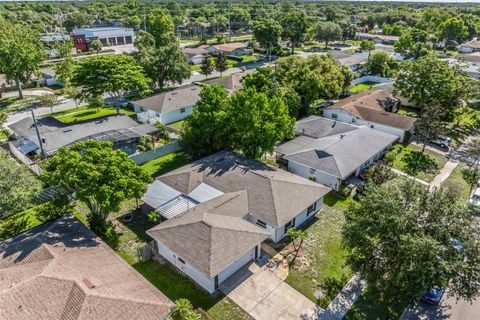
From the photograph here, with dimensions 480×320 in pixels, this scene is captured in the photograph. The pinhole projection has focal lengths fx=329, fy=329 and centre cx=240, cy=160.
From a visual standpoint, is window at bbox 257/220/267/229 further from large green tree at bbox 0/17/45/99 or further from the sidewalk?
large green tree at bbox 0/17/45/99

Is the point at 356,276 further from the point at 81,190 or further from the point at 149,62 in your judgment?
the point at 149,62

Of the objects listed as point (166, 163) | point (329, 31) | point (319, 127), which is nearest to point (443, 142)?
point (319, 127)

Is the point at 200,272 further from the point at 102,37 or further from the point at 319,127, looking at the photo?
the point at 102,37

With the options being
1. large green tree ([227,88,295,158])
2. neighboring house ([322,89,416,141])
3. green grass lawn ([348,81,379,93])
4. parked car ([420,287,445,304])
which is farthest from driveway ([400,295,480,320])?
green grass lawn ([348,81,379,93])

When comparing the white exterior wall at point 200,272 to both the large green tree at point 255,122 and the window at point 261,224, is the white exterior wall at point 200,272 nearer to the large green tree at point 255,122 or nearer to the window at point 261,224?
the window at point 261,224

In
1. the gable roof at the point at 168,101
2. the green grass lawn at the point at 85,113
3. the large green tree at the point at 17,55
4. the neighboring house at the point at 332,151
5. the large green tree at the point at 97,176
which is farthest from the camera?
the large green tree at the point at 17,55

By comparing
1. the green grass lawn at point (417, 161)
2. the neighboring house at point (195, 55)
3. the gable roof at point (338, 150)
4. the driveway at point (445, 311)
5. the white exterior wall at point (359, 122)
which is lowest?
the driveway at point (445, 311)

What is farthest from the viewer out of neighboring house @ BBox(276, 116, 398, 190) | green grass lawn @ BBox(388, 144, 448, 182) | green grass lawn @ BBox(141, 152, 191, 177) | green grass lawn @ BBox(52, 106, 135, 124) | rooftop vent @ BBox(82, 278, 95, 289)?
green grass lawn @ BBox(52, 106, 135, 124)

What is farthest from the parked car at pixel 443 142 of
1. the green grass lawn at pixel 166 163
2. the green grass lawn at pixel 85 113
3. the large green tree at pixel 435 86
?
the green grass lawn at pixel 85 113
